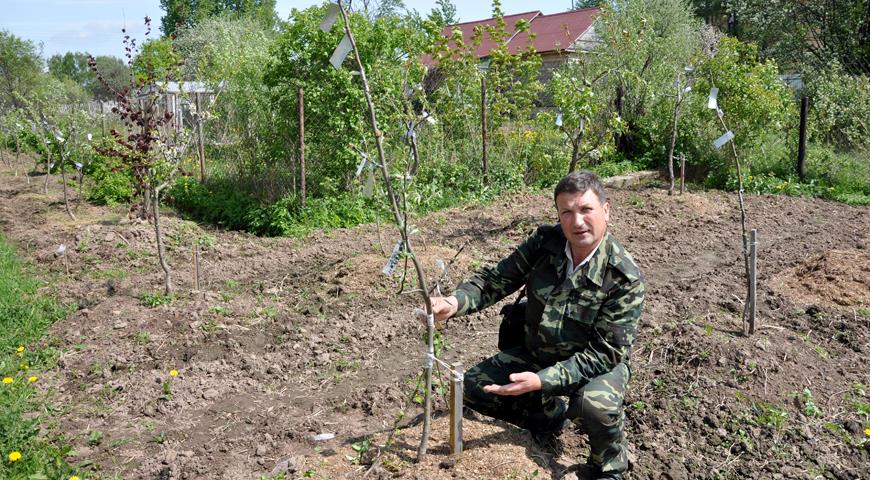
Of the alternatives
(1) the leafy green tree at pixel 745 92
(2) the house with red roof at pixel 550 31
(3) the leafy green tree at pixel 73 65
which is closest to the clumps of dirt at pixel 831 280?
(1) the leafy green tree at pixel 745 92

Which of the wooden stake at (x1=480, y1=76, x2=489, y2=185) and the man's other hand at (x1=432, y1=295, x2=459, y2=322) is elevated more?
the wooden stake at (x1=480, y1=76, x2=489, y2=185)

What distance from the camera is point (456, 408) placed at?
2744 millimetres

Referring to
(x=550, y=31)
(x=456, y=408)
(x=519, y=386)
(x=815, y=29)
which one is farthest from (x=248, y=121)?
(x=550, y=31)

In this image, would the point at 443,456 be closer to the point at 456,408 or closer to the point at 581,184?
the point at 456,408

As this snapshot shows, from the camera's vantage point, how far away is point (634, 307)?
9.57 ft

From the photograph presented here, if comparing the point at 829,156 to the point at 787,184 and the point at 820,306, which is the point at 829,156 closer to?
the point at 787,184

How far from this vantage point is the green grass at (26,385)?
129 inches

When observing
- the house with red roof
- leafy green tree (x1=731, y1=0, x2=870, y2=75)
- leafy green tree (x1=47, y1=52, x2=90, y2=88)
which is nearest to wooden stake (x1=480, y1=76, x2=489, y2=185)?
leafy green tree (x1=731, y1=0, x2=870, y2=75)

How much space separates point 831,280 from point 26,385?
583 cm

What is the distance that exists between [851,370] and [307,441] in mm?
3199

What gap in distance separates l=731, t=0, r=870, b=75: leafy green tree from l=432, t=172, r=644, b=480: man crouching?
17.5 metres

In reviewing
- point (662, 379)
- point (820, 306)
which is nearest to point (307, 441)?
point (662, 379)

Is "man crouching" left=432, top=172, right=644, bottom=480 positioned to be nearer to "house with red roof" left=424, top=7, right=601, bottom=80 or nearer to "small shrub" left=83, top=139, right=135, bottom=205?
"small shrub" left=83, top=139, right=135, bottom=205

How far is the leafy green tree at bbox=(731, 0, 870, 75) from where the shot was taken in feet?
57.2
